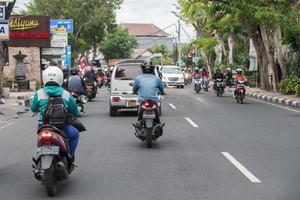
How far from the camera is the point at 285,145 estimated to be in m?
11.9

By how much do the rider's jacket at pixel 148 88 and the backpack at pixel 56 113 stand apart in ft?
14.4

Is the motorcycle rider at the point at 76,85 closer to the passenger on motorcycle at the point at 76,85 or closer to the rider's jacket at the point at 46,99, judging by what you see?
the passenger on motorcycle at the point at 76,85

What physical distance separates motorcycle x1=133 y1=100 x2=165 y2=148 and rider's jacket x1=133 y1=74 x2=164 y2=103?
216mm

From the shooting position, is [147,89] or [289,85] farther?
[289,85]

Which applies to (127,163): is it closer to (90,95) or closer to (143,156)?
(143,156)

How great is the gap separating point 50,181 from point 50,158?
0.28 metres

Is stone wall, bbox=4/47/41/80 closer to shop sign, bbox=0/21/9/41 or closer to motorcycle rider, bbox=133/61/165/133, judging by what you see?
shop sign, bbox=0/21/9/41

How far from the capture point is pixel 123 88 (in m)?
18.6

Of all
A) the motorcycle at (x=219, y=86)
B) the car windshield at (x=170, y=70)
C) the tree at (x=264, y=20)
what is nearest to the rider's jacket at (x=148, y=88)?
the tree at (x=264, y=20)

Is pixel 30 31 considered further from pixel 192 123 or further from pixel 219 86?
pixel 192 123

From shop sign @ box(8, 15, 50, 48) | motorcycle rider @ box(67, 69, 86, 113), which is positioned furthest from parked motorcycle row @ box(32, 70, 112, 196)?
shop sign @ box(8, 15, 50, 48)

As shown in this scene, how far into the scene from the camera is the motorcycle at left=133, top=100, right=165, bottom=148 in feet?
37.7

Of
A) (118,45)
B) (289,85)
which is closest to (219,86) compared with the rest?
(289,85)

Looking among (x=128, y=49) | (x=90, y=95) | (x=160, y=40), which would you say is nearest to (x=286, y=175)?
(x=90, y=95)
